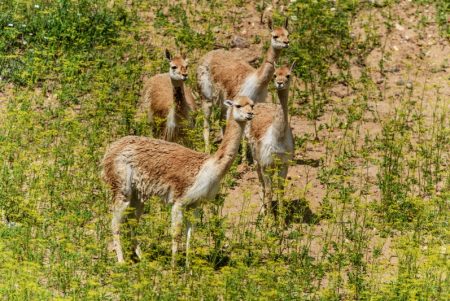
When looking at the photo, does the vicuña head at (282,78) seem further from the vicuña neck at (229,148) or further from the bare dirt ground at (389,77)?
the vicuña neck at (229,148)

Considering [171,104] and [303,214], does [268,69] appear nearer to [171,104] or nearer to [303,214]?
[171,104]

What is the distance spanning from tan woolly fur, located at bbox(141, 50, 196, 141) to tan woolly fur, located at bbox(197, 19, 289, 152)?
34.9 inches

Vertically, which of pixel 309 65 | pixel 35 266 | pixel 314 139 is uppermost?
pixel 309 65

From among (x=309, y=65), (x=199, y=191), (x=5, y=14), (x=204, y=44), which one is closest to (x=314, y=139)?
(x=309, y=65)

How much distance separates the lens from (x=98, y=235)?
48.9 feet

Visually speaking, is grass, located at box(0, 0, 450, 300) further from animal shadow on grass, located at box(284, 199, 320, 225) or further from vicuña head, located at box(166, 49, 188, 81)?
vicuña head, located at box(166, 49, 188, 81)

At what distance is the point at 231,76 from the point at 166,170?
4564 mm

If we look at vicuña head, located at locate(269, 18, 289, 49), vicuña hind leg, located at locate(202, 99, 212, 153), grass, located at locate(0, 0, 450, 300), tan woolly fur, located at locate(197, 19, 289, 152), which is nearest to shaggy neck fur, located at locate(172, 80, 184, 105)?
grass, located at locate(0, 0, 450, 300)

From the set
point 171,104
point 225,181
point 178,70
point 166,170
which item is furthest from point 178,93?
point 166,170

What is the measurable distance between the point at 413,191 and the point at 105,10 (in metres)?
7.03

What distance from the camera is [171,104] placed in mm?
17719

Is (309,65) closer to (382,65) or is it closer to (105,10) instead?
(382,65)

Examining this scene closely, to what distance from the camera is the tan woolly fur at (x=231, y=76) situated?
19094 millimetres

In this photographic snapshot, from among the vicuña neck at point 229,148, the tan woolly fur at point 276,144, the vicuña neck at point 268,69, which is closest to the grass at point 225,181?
the tan woolly fur at point 276,144
